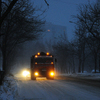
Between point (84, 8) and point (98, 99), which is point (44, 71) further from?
point (98, 99)

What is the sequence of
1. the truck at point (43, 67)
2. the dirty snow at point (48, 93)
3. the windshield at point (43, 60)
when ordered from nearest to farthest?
the dirty snow at point (48, 93) < the truck at point (43, 67) < the windshield at point (43, 60)

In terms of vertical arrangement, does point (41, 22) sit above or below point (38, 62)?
above

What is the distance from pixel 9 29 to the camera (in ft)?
81.4

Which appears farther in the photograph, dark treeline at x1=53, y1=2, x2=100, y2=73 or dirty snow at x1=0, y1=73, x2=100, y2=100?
dark treeline at x1=53, y1=2, x2=100, y2=73

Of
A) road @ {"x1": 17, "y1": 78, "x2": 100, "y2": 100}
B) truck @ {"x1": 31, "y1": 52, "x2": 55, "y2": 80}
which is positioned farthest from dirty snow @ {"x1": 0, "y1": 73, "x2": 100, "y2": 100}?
truck @ {"x1": 31, "y1": 52, "x2": 55, "y2": 80}

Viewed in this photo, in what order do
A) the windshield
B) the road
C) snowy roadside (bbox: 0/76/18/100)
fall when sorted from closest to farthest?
1. snowy roadside (bbox: 0/76/18/100)
2. the road
3. the windshield

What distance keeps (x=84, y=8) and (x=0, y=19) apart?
2132cm

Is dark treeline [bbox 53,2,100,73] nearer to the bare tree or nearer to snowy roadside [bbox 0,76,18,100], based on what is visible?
the bare tree

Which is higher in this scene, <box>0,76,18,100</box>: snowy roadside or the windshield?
the windshield

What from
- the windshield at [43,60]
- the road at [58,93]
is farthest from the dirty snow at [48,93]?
the windshield at [43,60]

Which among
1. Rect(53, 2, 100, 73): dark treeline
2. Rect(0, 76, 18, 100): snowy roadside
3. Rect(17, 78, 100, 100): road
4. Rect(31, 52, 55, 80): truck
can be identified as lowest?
Rect(17, 78, 100, 100): road

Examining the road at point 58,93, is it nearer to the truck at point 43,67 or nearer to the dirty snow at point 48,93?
the dirty snow at point 48,93

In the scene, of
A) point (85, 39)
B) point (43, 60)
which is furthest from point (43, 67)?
point (85, 39)

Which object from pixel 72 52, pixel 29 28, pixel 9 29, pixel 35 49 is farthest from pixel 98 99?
pixel 35 49
